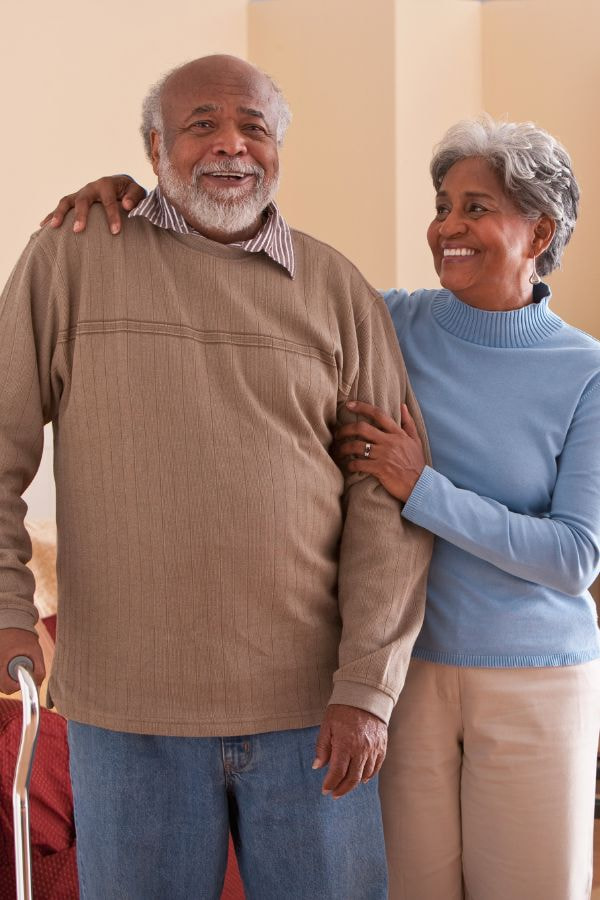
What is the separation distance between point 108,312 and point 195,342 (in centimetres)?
12

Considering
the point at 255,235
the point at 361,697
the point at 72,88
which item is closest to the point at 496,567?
the point at 361,697

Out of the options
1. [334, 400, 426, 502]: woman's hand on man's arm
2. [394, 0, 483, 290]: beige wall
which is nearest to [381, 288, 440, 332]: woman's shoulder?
[334, 400, 426, 502]: woman's hand on man's arm

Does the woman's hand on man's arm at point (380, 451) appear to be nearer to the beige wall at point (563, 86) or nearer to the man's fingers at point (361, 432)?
the man's fingers at point (361, 432)

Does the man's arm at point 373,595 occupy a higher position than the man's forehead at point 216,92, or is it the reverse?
the man's forehead at point 216,92

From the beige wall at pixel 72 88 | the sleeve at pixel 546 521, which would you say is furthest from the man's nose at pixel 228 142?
the beige wall at pixel 72 88

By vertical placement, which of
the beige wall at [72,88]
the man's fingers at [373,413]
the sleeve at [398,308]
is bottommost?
the man's fingers at [373,413]

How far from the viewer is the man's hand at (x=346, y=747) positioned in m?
1.42

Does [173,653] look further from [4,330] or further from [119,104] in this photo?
[119,104]

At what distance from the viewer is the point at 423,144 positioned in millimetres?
3914

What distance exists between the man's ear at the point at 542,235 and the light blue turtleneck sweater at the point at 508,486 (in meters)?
0.10

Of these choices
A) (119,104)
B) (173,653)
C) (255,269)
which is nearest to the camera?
(173,653)

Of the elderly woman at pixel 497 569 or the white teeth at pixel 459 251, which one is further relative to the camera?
the white teeth at pixel 459 251

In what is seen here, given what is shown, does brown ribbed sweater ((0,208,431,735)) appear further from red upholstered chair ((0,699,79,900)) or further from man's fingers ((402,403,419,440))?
red upholstered chair ((0,699,79,900))

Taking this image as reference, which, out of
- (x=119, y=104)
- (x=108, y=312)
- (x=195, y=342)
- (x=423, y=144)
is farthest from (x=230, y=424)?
(x=423, y=144)
